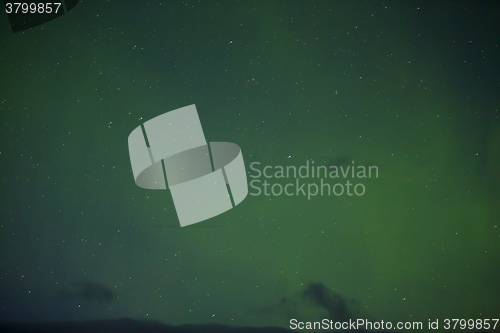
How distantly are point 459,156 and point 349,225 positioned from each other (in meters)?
0.56

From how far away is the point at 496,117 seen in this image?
Answer: 101 cm

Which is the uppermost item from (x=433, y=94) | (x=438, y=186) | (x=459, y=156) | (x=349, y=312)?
(x=433, y=94)

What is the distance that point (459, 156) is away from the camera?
102 centimetres

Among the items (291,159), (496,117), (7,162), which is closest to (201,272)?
(291,159)

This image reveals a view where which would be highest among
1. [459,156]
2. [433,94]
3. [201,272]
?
[433,94]

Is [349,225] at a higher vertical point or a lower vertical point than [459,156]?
lower

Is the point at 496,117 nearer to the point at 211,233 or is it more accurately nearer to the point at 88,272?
the point at 211,233

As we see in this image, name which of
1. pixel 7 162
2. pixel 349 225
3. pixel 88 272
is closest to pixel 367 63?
pixel 349 225

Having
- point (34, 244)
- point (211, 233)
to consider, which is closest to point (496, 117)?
point (211, 233)

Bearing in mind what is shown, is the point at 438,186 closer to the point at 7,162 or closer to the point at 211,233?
the point at 211,233

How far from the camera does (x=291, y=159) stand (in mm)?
1014

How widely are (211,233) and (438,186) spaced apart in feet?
3.32

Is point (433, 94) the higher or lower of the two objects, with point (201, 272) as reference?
higher

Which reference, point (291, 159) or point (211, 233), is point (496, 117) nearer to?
point (291, 159)
